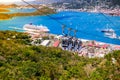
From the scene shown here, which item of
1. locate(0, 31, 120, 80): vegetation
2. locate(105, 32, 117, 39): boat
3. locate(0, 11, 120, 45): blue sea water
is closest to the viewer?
locate(0, 31, 120, 80): vegetation

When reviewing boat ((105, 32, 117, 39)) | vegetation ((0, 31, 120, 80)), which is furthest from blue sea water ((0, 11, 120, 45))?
vegetation ((0, 31, 120, 80))

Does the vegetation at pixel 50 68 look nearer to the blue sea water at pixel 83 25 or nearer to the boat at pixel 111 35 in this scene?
the boat at pixel 111 35

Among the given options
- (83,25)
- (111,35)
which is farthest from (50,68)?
(83,25)

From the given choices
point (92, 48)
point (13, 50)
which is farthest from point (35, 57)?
point (92, 48)

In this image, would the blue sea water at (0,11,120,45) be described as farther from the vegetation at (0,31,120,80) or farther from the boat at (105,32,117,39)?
the vegetation at (0,31,120,80)

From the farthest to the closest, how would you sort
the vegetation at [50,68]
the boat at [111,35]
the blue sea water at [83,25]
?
the blue sea water at [83,25] → the boat at [111,35] → the vegetation at [50,68]

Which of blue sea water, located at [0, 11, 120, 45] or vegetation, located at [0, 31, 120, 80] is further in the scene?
blue sea water, located at [0, 11, 120, 45]

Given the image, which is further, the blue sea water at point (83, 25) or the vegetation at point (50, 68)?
the blue sea water at point (83, 25)

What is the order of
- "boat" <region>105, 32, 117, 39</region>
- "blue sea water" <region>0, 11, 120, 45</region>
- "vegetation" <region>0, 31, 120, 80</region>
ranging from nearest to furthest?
1. "vegetation" <region>0, 31, 120, 80</region>
2. "boat" <region>105, 32, 117, 39</region>
3. "blue sea water" <region>0, 11, 120, 45</region>

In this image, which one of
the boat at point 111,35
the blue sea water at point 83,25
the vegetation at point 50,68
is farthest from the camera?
the blue sea water at point 83,25

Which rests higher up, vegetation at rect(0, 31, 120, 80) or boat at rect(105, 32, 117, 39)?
vegetation at rect(0, 31, 120, 80)

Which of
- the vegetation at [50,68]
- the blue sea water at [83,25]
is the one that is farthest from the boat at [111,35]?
the vegetation at [50,68]
